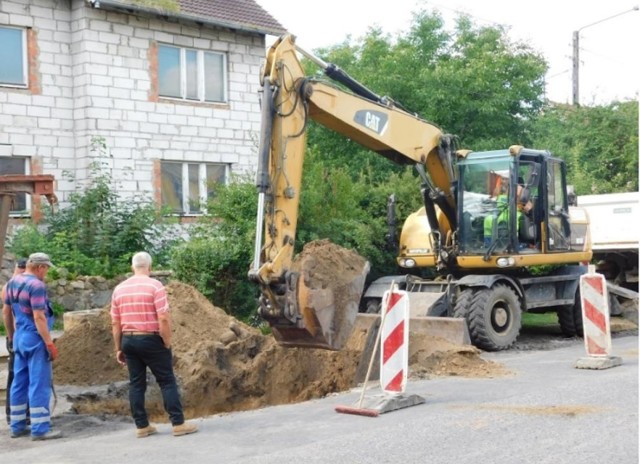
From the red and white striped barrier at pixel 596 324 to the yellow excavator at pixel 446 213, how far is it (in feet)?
6.80

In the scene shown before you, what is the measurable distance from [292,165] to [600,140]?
24.3 metres

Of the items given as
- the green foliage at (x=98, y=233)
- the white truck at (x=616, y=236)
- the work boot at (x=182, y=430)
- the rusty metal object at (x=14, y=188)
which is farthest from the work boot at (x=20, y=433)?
the white truck at (x=616, y=236)

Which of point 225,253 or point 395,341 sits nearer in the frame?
point 395,341

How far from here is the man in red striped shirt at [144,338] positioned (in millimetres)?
8789

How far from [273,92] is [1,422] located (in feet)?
15.6

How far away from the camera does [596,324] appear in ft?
40.5

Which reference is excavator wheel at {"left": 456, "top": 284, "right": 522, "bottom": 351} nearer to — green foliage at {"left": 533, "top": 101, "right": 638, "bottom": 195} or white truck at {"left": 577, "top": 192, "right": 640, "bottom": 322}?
white truck at {"left": 577, "top": 192, "right": 640, "bottom": 322}

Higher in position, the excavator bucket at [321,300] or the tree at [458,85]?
the tree at [458,85]

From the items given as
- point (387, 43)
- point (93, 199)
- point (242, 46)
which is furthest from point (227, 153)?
point (387, 43)

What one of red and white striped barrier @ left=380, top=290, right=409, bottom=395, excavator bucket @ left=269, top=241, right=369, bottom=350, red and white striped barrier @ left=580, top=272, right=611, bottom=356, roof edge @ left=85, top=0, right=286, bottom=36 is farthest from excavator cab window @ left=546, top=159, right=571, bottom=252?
roof edge @ left=85, top=0, right=286, bottom=36

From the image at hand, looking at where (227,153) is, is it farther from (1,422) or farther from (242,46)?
(1,422)

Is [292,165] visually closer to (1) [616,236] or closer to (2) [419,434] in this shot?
(2) [419,434]

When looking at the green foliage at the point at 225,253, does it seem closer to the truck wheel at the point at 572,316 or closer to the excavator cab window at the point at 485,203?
the excavator cab window at the point at 485,203

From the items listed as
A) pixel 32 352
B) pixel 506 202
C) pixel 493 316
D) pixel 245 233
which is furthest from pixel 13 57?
pixel 32 352
